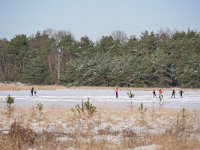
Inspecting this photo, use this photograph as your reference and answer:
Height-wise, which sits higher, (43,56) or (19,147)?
(43,56)

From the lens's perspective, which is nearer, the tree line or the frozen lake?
the frozen lake

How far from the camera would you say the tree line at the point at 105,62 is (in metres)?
57.8

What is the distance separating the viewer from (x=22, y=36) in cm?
7425

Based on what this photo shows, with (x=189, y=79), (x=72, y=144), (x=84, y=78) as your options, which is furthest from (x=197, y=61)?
(x=72, y=144)

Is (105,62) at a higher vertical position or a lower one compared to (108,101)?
higher

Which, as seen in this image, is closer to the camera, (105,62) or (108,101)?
(108,101)

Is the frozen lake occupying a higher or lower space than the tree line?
lower

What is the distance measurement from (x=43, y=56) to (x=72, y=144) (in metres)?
62.0

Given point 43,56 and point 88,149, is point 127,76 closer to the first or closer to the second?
point 43,56

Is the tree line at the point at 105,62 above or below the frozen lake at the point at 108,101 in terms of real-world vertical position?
above

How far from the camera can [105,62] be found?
2389 inches

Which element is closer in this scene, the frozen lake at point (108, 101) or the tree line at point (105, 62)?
the frozen lake at point (108, 101)

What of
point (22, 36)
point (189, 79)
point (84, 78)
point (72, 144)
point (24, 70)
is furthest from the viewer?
point (22, 36)

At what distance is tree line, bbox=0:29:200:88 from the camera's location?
57.8m
